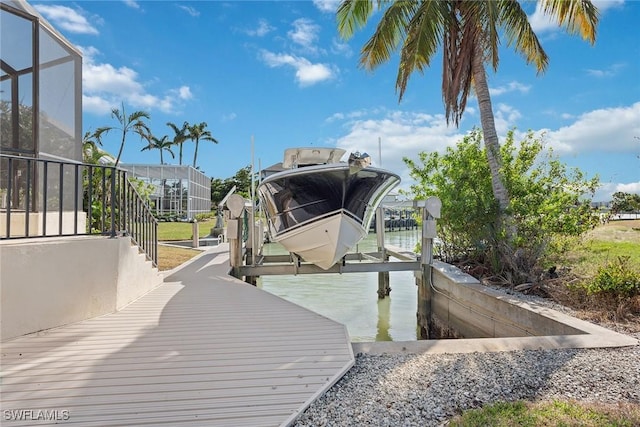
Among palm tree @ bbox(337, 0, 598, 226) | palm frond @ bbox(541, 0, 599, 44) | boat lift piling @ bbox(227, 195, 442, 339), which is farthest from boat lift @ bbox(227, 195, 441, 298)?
palm frond @ bbox(541, 0, 599, 44)

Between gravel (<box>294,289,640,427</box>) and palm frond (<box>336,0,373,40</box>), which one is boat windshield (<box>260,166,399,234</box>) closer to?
gravel (<box>294,289,640,427</box>)

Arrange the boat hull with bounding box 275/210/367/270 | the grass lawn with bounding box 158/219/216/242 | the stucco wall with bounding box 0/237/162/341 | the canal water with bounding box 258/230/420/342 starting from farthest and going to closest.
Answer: the grass lawn with bounding box 158/219/216/242, the canal water with bounding box 258/230/420/342, the boat hull with bounding box 275/210/367/270, the stucco wall with bounding box 0/237/162/341

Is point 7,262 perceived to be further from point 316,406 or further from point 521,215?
point 521,215

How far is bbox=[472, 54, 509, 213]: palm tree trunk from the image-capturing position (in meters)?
7.92

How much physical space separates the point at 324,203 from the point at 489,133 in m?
4.30

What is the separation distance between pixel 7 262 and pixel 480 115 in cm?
895

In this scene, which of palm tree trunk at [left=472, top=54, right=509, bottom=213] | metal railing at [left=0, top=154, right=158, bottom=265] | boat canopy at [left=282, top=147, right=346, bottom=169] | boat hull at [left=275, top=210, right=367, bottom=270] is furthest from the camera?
boat canopy at [left=282, top=147, right=346, bottom=169]

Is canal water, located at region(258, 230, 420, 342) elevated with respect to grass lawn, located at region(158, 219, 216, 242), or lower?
lower

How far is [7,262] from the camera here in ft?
12.4

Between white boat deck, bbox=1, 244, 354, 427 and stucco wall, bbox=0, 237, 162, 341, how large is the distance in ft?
0.59

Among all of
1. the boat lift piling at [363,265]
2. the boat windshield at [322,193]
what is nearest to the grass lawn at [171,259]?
the boat lift piling at [363,265]

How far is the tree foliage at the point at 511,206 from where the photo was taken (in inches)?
285

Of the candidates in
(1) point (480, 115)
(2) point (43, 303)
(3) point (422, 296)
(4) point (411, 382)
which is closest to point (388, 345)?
(4) point (411, 382)

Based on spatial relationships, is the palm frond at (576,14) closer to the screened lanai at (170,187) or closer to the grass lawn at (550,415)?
the grass lawn at (550,415)
